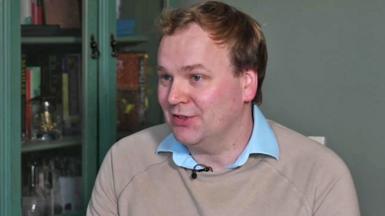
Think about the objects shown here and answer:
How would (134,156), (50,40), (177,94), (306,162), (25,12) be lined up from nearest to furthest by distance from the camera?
(177,94), (306,162), (134,156), (25,12), (50,40)

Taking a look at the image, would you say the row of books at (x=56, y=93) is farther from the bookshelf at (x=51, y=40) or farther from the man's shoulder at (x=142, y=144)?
the man's shoulder at (x=142, y=144)

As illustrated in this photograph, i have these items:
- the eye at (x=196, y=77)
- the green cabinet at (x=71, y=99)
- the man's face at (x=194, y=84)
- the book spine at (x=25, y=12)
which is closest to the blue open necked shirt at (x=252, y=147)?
the man's face at (x=194, y=84)

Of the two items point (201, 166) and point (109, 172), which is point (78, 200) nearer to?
point (109, 172)

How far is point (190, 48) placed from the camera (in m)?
1.40

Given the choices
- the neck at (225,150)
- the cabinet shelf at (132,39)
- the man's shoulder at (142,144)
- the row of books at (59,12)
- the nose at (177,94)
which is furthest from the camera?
the cabinet shelf at (132,39)

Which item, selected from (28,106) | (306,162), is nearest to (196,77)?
(306,162)

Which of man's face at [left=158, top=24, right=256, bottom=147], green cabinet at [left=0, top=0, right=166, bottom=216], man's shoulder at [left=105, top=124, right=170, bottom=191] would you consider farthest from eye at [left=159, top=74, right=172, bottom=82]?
green cabinet at [left=0, top=0, right=166, bottom=216]

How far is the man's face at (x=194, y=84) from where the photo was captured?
1.40 meters

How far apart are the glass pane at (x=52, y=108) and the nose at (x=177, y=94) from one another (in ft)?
2.46

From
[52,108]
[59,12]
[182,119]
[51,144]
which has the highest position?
[59,12]

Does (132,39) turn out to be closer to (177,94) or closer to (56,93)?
(56,93)

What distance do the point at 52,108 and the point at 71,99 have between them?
0.23 ft

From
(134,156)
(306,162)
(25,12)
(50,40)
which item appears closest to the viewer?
(306,162)

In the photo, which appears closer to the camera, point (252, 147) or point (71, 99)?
point (252, 147)
